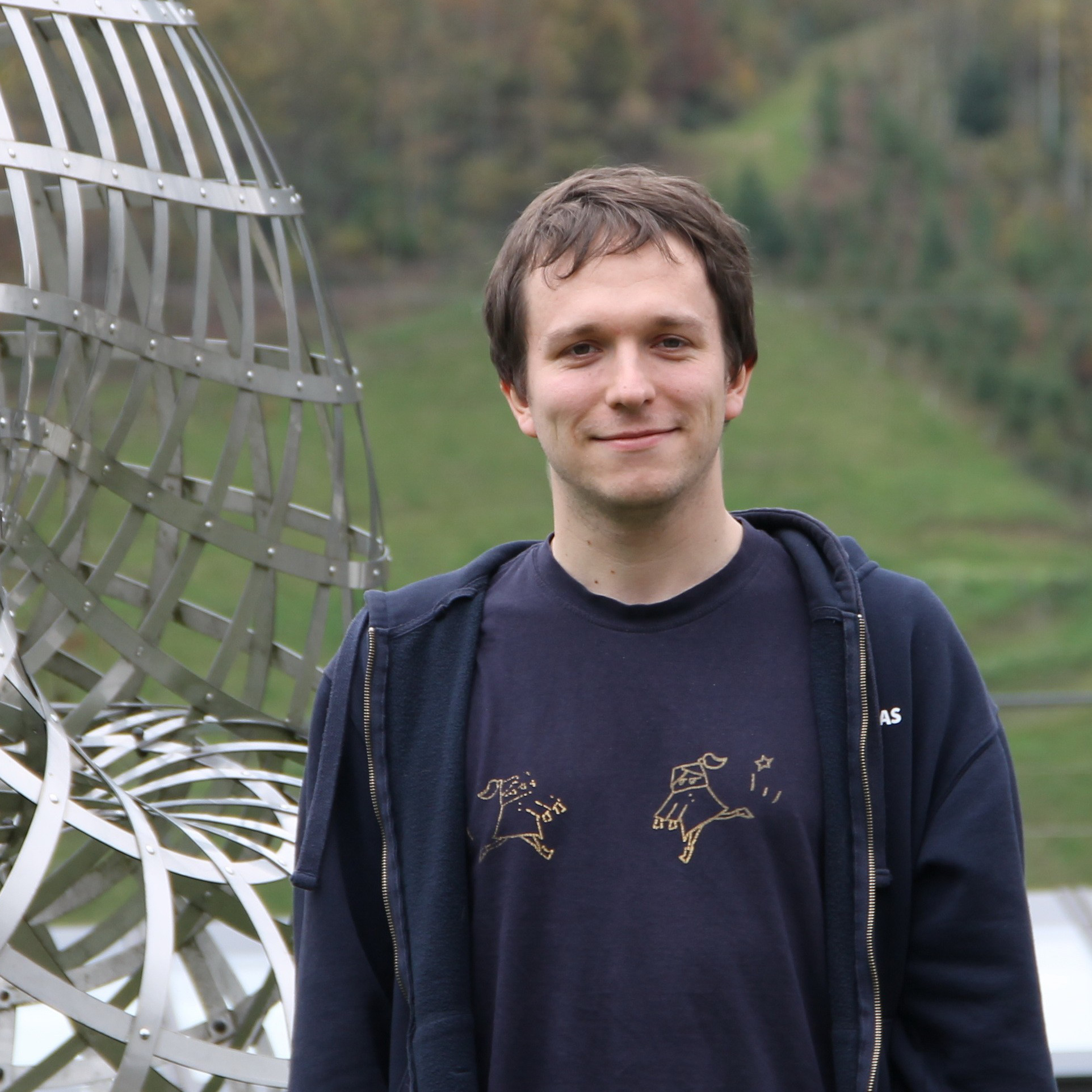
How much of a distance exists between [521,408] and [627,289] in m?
0.23

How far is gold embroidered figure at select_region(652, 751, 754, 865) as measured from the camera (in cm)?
155

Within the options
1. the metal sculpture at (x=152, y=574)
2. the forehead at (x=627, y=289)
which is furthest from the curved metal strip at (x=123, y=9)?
the forehead at (x=627, y=289)

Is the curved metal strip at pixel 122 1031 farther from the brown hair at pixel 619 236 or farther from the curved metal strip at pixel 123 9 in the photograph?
the curved metal strip at pixel 123 9

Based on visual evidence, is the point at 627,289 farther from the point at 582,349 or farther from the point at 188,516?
the point at 188,516

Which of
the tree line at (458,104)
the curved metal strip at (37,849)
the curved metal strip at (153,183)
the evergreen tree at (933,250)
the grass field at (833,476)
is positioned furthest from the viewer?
the evergreen tree at (933,250)

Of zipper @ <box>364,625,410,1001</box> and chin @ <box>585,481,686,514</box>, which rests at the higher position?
chin @ <box>585,481,686,514</box>

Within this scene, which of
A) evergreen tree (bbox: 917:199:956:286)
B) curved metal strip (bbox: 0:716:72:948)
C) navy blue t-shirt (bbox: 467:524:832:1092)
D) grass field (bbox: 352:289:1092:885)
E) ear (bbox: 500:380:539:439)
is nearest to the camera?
navy blue t-shirt (bbox: 467:524:832:1092)

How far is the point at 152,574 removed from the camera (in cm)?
257

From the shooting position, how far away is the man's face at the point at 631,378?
1.59m

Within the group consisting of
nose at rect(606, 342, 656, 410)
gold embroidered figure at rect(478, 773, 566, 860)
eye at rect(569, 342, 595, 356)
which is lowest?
gold embroidered figure at rect(478, 773, 566, 860)

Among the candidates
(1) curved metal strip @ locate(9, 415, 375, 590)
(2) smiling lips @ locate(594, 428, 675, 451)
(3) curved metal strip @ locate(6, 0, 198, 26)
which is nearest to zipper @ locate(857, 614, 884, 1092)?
(2) smiling lips @ locate(594, 428, 675, 451)

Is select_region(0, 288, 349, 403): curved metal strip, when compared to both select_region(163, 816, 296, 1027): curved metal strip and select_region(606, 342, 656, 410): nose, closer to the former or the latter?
select_region(163, 816, 296, 1027): curved metal strip

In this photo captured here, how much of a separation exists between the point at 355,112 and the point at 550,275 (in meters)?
26.1

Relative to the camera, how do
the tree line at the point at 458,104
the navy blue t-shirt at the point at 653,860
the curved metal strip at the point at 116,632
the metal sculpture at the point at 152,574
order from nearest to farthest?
the navy blue t-shirt at the point at 653,860, the metal sculpture at the point at 152,574, the curved metal strip at the point at 116,632, the tree line at the point at 458,104
